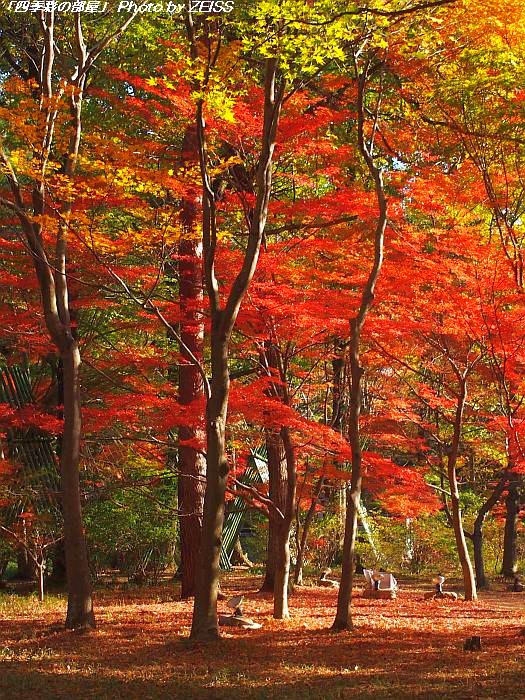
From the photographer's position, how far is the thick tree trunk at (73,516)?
10.0m

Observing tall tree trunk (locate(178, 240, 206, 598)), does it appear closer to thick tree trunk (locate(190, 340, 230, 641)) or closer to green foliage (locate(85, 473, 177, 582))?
green foliage (locate(85, 473, 177, 582))

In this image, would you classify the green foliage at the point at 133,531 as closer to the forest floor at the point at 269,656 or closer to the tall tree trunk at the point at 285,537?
the forest floor at the point at 269,656

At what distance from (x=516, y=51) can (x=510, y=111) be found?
68cm

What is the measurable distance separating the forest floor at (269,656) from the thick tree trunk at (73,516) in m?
0.29

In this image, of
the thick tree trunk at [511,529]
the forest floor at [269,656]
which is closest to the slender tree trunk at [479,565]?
the thick tree trunk at [511,529]

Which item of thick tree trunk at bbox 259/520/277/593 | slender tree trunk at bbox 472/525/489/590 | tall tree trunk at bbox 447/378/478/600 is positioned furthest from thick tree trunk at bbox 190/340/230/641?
slender tree trunk at bbox 472/525/489/590

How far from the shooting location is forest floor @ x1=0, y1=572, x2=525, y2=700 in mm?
6797

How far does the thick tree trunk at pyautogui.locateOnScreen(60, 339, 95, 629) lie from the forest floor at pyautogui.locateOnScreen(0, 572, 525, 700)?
287 millimetres

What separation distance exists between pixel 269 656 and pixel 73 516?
10.1ft

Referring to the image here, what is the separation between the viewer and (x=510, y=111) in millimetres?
9578

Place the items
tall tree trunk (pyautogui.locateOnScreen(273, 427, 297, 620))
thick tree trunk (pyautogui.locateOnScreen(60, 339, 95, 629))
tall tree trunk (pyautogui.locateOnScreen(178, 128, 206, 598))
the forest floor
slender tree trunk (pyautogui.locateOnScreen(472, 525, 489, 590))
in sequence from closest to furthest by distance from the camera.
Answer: the forest floor < thick tree trunk (pyautogui.locateOnScreen(60, 339, 95, 629)) < tall tree trunk (pyautogui.locateOnScreen(273, 427, 297, 620)) < tall tree trunk (pyautogui.locateOnScreen(178, 128, 206, 598)) < slender tree trunk (pyautogui.locateOnScreen(472, 525, 489, 590))

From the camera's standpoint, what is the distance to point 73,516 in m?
10.2

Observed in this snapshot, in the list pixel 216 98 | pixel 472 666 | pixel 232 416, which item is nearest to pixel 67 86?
pixel 216 98

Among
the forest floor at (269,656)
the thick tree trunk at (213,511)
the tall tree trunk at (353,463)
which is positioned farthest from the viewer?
the tall tree trunk at (353,463)
